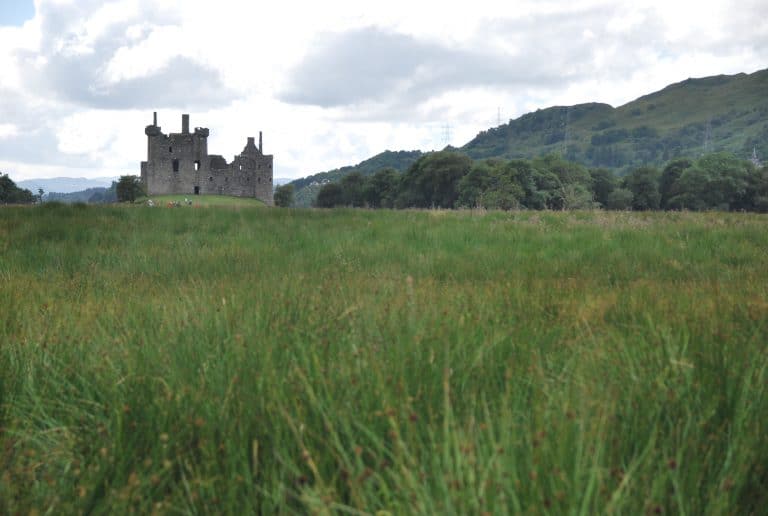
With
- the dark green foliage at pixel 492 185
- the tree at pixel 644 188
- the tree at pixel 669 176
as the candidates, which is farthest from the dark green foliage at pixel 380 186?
the tree at pixel 669 176

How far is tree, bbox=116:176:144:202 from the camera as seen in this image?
93250 millimetres

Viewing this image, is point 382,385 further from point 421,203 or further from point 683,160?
Answer: point 683,160

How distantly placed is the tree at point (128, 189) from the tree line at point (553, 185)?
119 ft

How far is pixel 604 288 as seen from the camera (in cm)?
646

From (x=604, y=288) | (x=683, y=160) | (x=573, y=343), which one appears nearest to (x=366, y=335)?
(x=573, y=343)

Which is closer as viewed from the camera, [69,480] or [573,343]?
[69,480]

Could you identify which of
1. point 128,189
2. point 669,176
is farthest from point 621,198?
point 128,189

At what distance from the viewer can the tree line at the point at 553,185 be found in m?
93.2

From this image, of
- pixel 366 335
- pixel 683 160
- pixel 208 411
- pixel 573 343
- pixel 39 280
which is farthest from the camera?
pixel 683 160

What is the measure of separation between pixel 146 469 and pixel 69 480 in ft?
0.99

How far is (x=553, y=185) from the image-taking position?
107m

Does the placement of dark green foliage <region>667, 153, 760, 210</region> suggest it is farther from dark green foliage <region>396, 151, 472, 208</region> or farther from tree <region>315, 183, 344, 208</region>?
tree <region>315, 183, 344, 208</region>

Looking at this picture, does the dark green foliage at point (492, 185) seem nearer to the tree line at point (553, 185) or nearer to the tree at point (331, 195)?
the tree line at point (553, 185)

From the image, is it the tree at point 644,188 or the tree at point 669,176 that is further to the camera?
the tree at point 669,176
